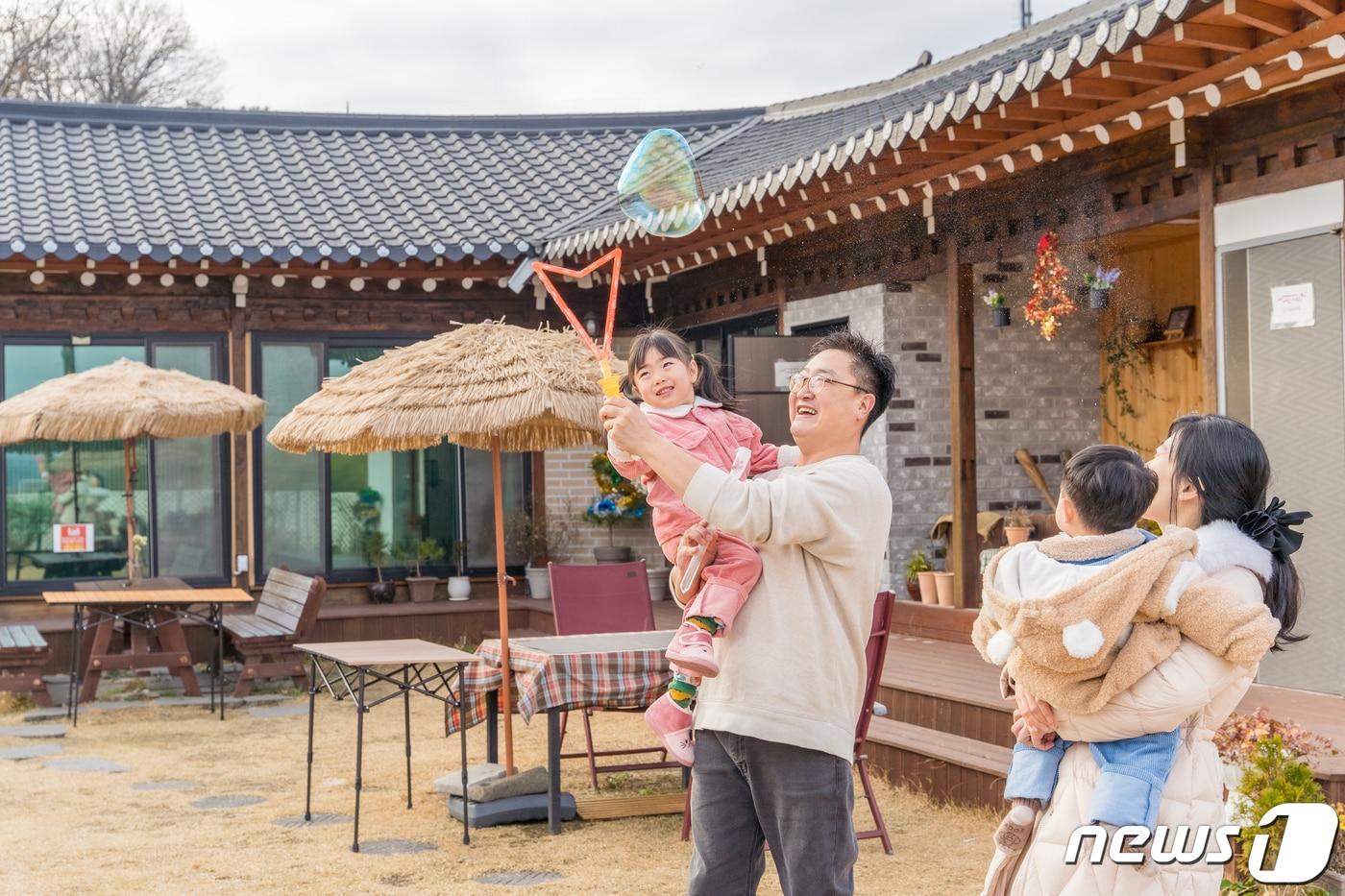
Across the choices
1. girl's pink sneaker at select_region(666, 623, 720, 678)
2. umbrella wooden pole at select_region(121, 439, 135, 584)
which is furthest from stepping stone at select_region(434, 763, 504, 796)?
umbrella wooden pole at select_region(121, 439, 135, 584)

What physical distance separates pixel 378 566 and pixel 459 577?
60cm

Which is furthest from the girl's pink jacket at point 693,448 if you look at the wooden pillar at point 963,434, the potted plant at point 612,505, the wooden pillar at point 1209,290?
the potted plant at point 612,505

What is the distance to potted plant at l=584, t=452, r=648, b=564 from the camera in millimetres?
11000

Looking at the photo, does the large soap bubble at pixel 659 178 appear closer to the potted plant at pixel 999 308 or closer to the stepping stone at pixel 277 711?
the potted plant at pixel 999 308

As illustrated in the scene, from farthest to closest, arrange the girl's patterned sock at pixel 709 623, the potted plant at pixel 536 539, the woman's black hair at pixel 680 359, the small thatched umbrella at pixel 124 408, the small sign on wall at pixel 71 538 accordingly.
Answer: the potted plant at pixel 536 539 < the small sign on wall at pixel 71 538 < the small thatched umbrella at pixel 124 408 < the woman's black hair at pixel 680 359 < the girl's patterned sock at pixel 709 623

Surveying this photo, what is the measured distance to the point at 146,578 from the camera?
10289 millimetres

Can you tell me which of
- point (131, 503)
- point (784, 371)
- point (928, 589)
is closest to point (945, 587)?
point (928, 589)

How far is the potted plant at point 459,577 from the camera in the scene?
11.1 metres

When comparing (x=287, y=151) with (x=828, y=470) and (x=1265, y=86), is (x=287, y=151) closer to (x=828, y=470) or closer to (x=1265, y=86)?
(x=1265, y=86)

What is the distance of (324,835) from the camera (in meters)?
5.51

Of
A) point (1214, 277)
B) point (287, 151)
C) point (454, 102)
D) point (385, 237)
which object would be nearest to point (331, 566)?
point (385, 237)

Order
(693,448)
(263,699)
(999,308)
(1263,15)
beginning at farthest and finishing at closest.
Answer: (263,699), (999,308), (1263,15), (693,448)

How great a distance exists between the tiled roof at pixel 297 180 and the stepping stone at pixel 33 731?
126 inches

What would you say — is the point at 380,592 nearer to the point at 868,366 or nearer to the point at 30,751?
the point at 30,751
